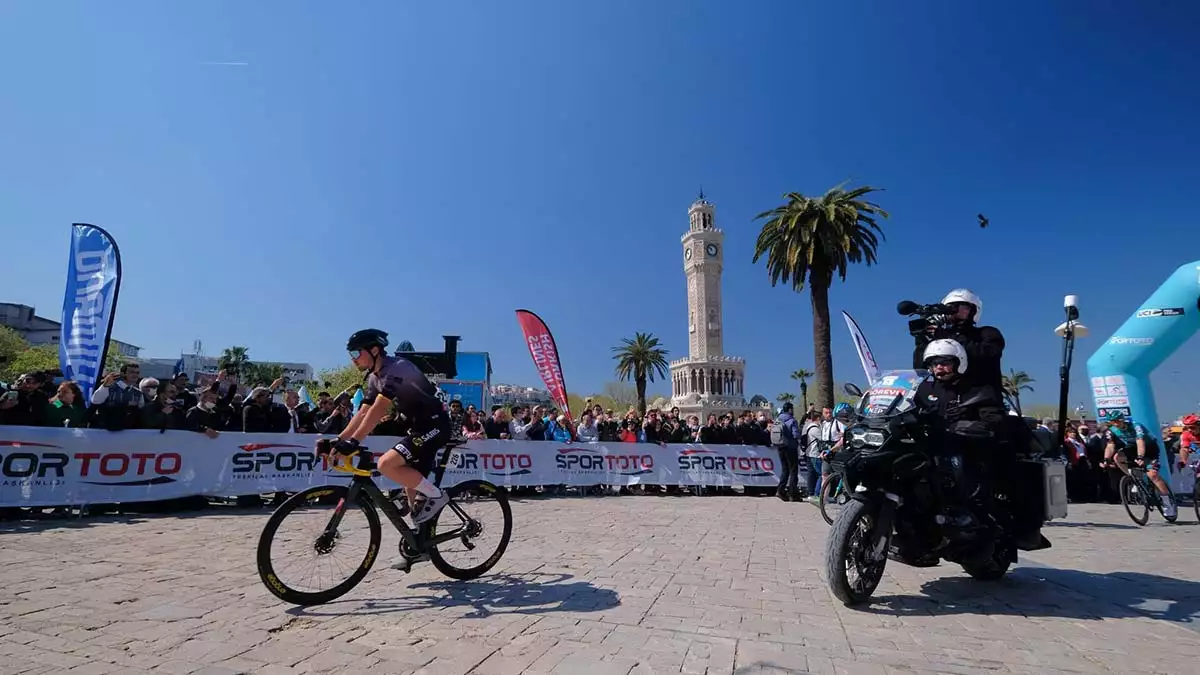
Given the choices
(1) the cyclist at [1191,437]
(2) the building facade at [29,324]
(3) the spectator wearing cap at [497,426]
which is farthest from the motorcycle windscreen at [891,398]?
(2) the building facade at [29,324]

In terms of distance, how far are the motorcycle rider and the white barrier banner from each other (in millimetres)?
6188

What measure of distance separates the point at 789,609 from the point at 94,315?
12.9 m

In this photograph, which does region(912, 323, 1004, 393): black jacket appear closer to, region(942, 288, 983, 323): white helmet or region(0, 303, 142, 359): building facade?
region(942, 288, 983, 323): white helmet

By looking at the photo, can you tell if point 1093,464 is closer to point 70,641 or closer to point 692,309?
point 70,641

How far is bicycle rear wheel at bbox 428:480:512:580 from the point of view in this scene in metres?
4.96

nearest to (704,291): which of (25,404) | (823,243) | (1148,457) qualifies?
(823,243)

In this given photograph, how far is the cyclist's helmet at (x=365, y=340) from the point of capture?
4711mm

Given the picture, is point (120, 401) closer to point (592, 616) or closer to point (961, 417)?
point (592, 616)

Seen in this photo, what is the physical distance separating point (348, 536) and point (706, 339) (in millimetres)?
96129

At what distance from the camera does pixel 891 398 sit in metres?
4.65

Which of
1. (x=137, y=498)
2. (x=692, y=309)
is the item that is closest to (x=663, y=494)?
(x=137, y=498)

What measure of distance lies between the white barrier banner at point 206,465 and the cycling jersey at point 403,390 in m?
2.58

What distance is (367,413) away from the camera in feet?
15.1

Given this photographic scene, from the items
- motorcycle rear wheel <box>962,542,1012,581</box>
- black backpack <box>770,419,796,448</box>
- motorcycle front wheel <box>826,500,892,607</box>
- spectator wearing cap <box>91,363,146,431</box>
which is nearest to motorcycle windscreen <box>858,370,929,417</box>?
motorcycle front wheel <box>826,500,892,607</box>
